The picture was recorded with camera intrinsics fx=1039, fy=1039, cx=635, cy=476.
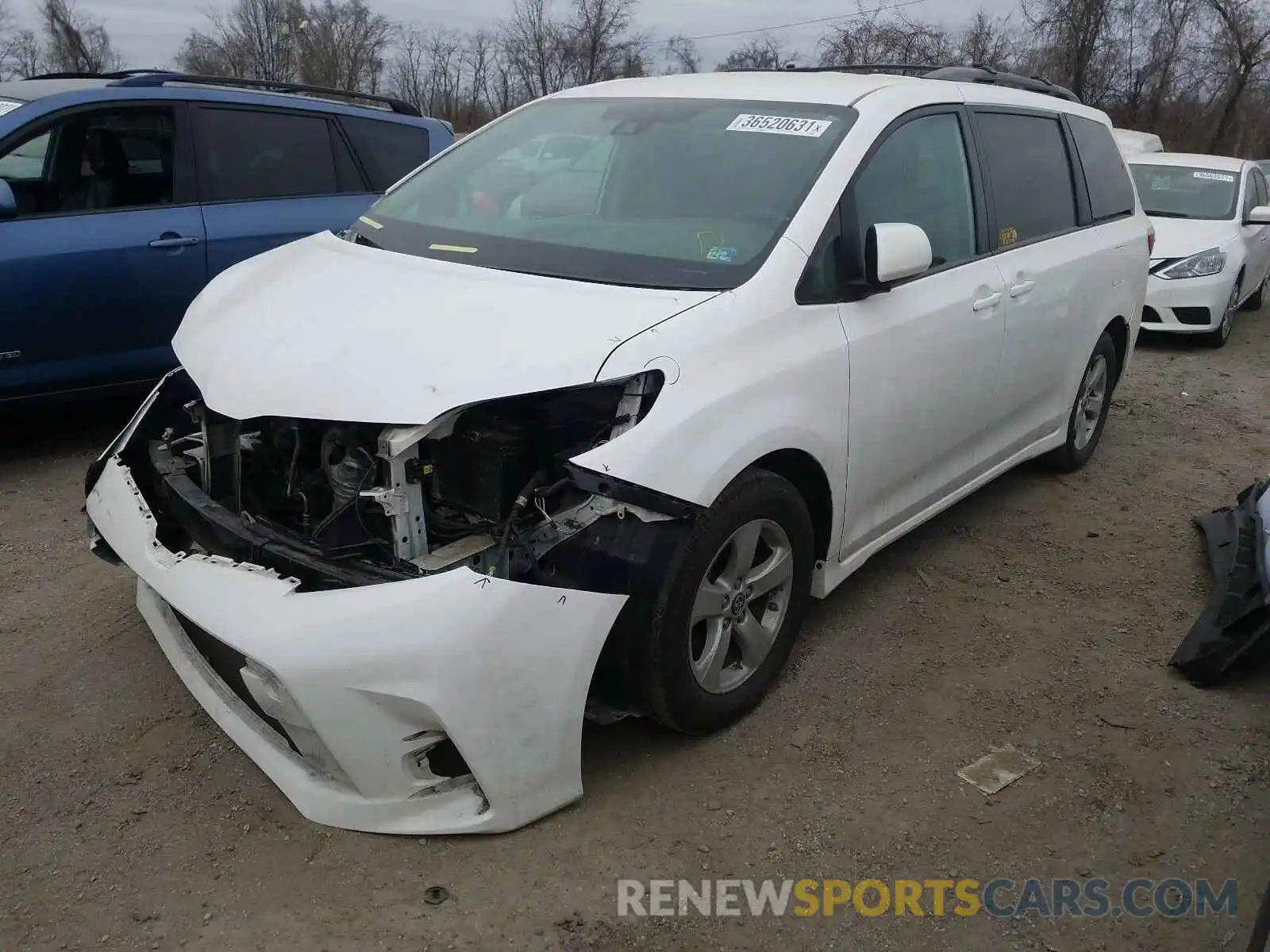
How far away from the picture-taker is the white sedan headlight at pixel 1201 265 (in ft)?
28.4

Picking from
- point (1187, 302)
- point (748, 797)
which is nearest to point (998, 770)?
point (748, 797)

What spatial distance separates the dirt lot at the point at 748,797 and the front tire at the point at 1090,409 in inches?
43.6

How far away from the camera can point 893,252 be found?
301 cm

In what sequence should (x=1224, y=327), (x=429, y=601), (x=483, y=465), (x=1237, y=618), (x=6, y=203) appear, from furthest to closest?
(x=1224, y=327), (x=6, y=203), (x=1237, y=618), (x=483, y=465), (x=429, y=601)

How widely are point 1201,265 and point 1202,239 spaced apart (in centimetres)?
35

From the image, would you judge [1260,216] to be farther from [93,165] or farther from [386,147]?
[93,165]

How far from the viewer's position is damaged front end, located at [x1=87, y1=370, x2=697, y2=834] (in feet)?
7.52

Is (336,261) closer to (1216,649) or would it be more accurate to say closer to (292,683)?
(292,683)

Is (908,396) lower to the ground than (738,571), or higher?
higher

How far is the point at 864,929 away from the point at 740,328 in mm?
1497

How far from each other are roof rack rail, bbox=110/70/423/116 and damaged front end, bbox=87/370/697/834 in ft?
10.6

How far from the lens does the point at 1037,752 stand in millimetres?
3053

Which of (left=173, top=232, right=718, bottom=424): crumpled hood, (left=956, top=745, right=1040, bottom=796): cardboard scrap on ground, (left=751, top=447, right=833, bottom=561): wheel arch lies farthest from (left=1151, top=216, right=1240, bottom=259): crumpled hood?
(left=173, top=232, right=718, bottom=424): crumpled hood

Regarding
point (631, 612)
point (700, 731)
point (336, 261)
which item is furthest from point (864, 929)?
point (336, 261)
